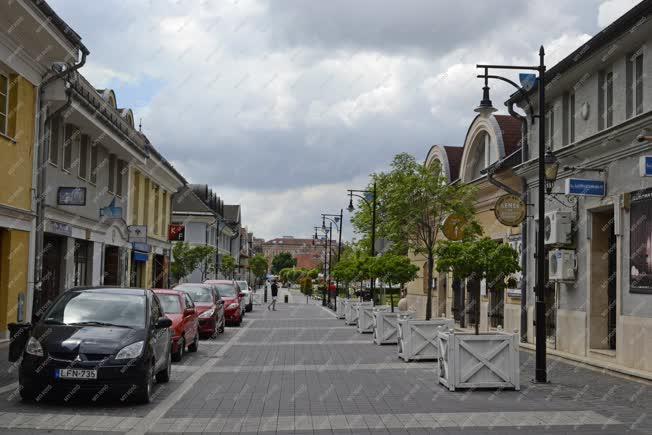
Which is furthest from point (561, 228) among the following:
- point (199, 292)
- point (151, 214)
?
point (151, 214)

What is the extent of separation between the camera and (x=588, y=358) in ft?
57.3

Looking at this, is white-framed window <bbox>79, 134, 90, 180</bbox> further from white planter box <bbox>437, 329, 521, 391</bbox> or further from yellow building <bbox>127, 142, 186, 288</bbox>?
white planter box <bbox>437, 329, 521, 391</bbox>

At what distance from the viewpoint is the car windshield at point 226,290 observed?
31.9 m

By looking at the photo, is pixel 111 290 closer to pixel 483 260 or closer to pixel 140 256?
pixel 483 260

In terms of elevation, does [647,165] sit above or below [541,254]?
above

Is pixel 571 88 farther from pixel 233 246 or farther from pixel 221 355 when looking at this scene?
pixel 233 246

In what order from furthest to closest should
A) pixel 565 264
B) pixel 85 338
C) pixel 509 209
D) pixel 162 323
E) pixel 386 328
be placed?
pixel 386 328
pixel 509 209
pixel 565 264
pixel 162 323
pixel 85 338

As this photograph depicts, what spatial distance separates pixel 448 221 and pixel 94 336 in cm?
1428

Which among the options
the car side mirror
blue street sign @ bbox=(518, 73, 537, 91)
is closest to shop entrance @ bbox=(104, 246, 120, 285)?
blue street sign @ bbox=(518, 73, 537, 91)

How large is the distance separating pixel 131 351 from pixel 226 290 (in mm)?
22106

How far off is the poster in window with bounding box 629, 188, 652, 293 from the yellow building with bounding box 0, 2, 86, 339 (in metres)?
12.5

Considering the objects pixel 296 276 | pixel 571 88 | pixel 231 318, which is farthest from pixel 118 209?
pixel 296 276

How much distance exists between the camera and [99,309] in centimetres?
1130

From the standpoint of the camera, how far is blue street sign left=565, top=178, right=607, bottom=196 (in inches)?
645
